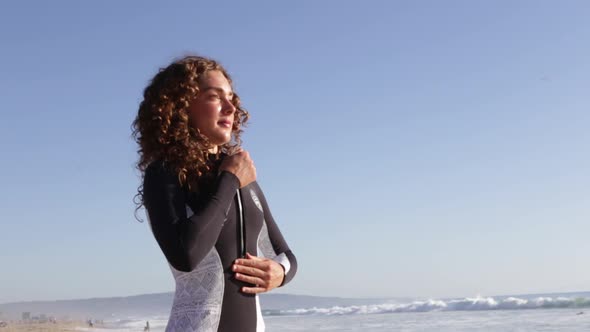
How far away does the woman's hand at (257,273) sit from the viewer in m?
2.32

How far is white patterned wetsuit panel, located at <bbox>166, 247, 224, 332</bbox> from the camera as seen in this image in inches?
88.4

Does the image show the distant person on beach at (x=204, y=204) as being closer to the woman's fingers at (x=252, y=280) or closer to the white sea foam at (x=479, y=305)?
the woman's fingers at (x=252, y=280)

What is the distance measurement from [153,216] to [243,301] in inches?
16.2

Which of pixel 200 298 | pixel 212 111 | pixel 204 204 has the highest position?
pixel 212 111

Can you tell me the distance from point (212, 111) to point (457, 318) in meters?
22.2

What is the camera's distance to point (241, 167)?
237cm

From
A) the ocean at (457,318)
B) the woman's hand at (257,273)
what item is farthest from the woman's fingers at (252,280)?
the ocean at (457,318)

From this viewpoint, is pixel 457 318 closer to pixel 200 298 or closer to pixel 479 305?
pixel 479 305

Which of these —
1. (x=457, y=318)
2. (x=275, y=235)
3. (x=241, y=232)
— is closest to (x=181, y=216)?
(x=241, y=232)

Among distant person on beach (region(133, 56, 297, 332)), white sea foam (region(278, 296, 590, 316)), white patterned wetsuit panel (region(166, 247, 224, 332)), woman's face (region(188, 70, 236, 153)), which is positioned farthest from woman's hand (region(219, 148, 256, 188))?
white sea foam (region(278, 296, 590, 316))

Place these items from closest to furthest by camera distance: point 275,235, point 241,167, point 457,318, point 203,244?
point 203,244, point 241,167, point 275,235, point 457,318

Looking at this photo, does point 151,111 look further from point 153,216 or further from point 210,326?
point 210,326

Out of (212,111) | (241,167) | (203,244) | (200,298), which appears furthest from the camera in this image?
(212,111)

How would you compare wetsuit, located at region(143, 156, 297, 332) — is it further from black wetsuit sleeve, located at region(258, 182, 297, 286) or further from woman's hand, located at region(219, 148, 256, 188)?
black wetsuit sleeve, located at region(258, 182, 297, 286)
